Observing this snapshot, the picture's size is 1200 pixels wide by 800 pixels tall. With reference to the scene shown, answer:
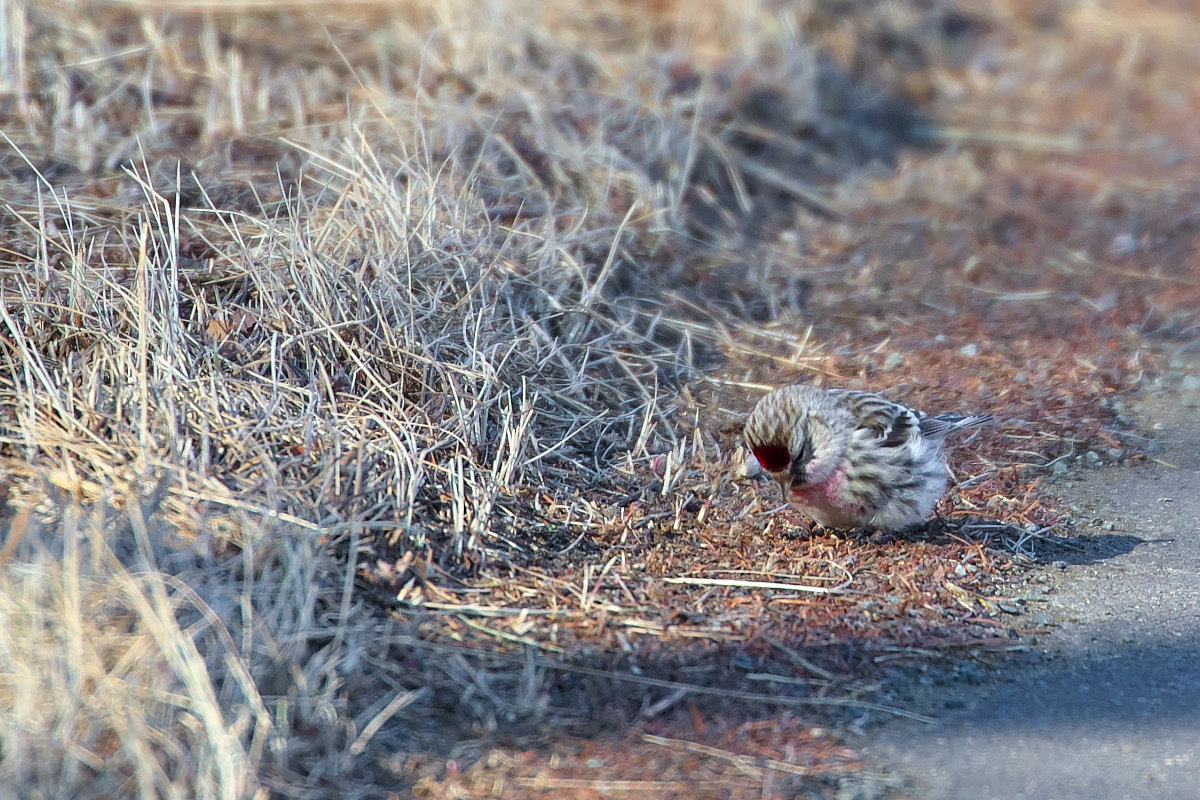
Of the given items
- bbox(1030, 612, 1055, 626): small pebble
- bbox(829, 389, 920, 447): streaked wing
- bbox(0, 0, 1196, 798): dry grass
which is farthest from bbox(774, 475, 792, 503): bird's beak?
bbox(1030, 612, 1055, 626): small pebble

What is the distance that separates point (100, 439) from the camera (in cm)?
348

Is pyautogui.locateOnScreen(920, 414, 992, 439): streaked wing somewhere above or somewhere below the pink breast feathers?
above

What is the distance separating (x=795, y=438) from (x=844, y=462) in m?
0.18

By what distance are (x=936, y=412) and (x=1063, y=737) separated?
72.8 inches

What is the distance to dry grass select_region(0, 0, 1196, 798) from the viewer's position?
283 cm

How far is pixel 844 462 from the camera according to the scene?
392 centimetres

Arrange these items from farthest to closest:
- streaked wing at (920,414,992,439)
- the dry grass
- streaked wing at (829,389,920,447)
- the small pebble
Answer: streaked wing at (920,414,992,439) → streaked wing at (829,389,920,447) → the small pebble → the dry grass

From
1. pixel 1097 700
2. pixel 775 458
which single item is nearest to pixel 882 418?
pixel 775 458

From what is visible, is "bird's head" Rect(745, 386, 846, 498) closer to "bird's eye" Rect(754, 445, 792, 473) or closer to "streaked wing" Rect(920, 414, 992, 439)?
"bird's eye" Rect(754, 445, 792, 473)

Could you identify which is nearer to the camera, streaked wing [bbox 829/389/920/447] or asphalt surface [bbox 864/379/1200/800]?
asphalt surface [bbox 864/379/1200/800]

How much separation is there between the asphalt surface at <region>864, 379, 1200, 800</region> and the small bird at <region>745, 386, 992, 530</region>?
49 centimetres

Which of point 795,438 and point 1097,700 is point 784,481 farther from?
point 1097,700

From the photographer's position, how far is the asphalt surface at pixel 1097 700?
292 cm

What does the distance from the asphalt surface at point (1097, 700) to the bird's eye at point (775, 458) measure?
84 centimetres
